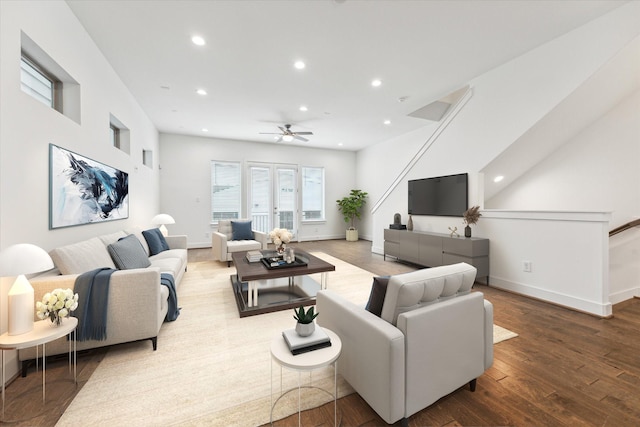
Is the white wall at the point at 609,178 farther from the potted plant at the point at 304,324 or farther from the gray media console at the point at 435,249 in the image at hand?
the potted plant at the point at 304,324

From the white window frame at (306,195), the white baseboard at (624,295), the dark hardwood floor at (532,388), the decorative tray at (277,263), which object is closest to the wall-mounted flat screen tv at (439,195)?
the white baseboard at (624,295)

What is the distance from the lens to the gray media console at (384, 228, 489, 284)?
3.83 metres

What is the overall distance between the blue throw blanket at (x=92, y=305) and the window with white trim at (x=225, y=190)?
18.2 ft

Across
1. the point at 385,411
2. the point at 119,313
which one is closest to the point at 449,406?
the point at 385,411

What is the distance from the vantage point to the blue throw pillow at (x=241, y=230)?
5516 millimetres

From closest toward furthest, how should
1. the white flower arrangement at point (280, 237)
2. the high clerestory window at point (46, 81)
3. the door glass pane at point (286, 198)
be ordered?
the high clerestory window at point (46, 81), the white flower arrangement at point (280, 237), the door glass pane at point (286, 198)

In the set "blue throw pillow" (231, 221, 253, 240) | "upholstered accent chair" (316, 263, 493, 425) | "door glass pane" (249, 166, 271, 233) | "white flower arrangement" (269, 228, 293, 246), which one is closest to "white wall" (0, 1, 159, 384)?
"white flower arrangement" (269, 228, 293, 246)

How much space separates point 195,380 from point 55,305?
1021 millimetres

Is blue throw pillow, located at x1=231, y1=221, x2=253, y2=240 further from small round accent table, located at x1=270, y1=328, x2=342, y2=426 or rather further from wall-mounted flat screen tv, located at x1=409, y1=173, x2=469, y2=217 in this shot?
small round accent table, located at x1=270, y1=328, x2=342, y2=426

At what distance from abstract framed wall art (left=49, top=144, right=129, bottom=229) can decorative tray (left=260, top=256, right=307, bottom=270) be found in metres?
2.02

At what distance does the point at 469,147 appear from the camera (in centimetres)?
416

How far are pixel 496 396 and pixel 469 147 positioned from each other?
3.59 metres

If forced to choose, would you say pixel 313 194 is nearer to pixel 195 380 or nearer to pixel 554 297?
pixel 554 297

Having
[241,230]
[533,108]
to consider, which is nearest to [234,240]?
[241,230]
